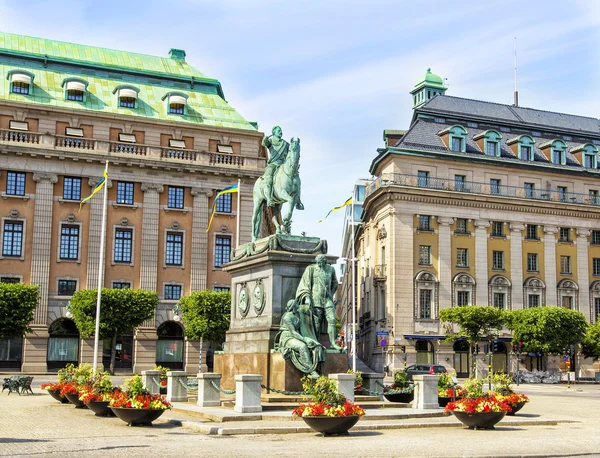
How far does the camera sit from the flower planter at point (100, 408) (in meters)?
20.7

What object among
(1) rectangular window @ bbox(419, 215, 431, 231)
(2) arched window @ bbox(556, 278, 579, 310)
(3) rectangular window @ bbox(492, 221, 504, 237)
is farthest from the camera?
(2) arched window @ bbox(556, 278, 579, 310)

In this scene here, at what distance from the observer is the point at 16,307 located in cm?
4972

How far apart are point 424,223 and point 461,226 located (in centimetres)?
356

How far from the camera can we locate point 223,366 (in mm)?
23953

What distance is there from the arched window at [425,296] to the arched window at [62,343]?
27.2 meters

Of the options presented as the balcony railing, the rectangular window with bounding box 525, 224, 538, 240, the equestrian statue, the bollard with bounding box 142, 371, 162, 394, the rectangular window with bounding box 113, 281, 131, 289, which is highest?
the balcony railing

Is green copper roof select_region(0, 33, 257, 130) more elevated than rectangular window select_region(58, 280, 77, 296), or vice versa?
green copper roof select_region(0, 33, 257, 130)

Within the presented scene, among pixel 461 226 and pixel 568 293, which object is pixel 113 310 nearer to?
pixel 461 226

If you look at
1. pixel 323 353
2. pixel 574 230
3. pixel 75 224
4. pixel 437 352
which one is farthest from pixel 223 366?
pixel 574 230

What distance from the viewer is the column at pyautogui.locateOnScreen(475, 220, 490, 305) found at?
2689 inches

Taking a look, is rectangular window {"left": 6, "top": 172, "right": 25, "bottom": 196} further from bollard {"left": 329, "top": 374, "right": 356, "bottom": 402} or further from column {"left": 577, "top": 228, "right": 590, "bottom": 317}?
column {"left": 577, "top": 228, "right": 590, "bottom": 317}

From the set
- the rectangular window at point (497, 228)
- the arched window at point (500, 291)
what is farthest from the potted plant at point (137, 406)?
the rectangular window at point (497, 228)

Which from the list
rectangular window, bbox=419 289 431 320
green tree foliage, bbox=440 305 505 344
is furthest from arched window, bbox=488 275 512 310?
rectangular window, bbox=419 289 431 320

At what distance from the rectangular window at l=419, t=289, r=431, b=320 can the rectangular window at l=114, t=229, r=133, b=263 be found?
956 inches
